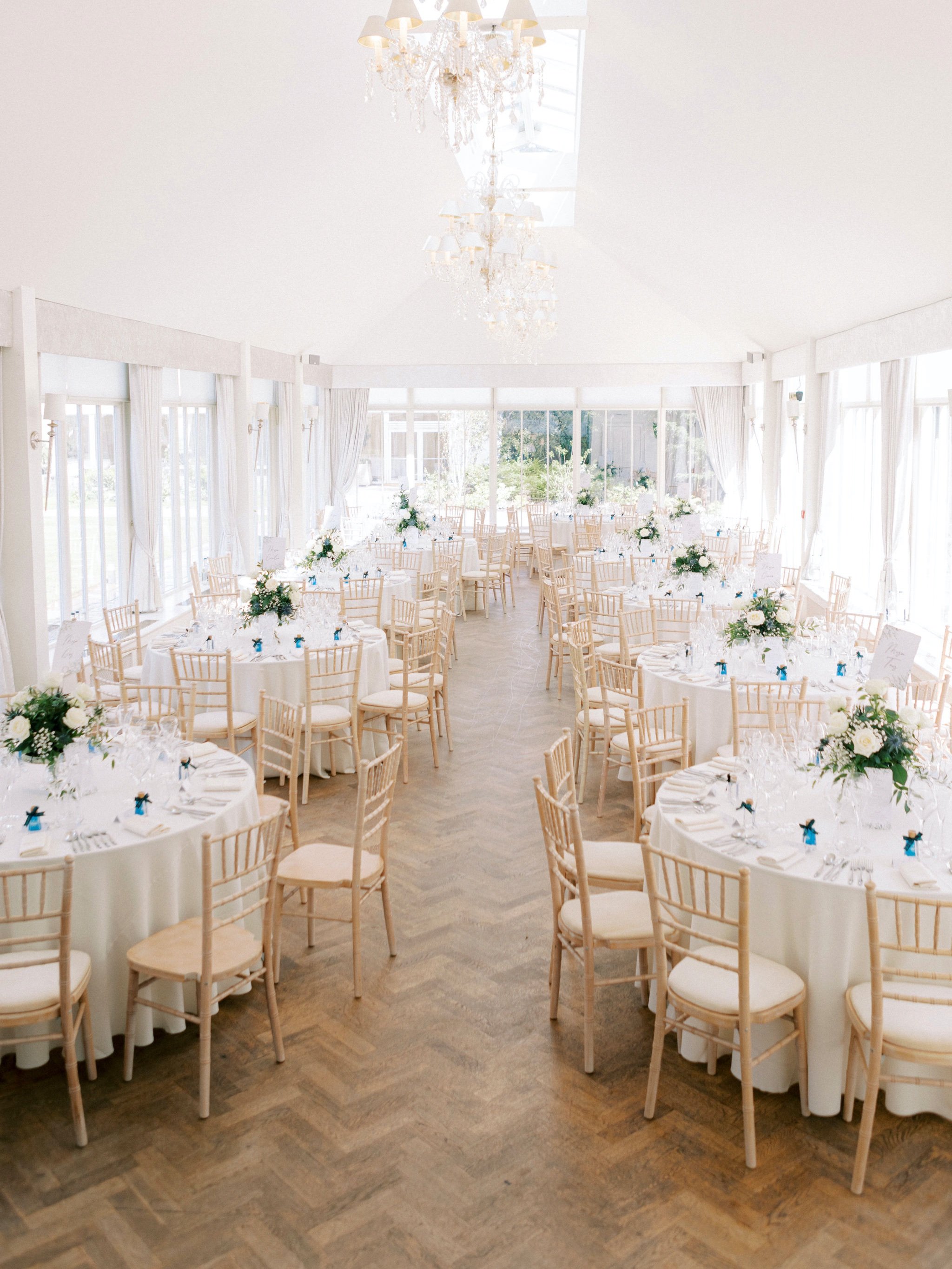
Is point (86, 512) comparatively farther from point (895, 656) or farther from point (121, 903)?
point (895, 656)

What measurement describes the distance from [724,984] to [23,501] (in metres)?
6.34

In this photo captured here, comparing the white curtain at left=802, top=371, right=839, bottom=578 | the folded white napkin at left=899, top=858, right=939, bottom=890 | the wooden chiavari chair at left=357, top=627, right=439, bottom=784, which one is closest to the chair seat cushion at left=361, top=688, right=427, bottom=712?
the wooden chiavari chair at left=357, top=627, right=439, bottom=784

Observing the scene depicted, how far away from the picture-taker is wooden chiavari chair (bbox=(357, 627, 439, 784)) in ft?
25.2

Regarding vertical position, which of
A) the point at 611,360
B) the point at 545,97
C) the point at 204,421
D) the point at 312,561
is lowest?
the point at 312,561

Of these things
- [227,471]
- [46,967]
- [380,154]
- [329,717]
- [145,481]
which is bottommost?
[46,967]

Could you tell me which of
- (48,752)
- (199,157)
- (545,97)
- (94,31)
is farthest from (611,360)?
(48,752)

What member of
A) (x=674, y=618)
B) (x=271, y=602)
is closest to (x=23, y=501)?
(x=271, y=602)

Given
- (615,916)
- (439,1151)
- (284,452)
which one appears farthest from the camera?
(284,452)

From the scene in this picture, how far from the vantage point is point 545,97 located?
11.5 metres

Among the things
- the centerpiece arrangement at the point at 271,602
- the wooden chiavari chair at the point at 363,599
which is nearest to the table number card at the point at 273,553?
the wooden chiavari chair at the point at 363,599

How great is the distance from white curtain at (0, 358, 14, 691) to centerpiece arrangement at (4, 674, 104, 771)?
10.2 feet

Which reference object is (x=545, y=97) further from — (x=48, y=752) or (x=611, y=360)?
(x=48, y=752)

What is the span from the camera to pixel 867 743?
417cm

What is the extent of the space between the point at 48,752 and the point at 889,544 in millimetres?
8000
